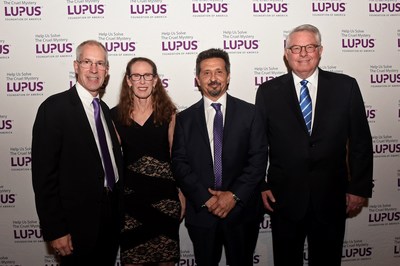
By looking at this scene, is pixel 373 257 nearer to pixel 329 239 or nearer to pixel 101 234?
pixel 329 239

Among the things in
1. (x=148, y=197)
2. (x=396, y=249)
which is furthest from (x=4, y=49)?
(x=396, y=249)

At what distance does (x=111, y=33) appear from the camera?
10.0 feet

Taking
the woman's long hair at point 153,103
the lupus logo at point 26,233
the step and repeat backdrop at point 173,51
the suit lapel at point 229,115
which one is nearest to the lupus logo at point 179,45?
the step and repeat backdrop at point 173,51

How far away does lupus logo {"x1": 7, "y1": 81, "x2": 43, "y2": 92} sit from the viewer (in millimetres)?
3061

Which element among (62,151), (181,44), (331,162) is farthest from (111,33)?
(331,162)

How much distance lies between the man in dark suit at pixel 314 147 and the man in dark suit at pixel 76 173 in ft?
3.80

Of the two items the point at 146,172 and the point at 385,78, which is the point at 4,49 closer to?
the point at 146,172

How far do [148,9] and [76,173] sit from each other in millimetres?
1683

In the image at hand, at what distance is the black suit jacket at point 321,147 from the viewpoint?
232 cm

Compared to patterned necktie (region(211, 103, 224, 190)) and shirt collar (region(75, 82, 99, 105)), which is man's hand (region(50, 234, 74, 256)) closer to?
shirt collar (region(75, 82, 99, 105))

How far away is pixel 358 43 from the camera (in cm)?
319

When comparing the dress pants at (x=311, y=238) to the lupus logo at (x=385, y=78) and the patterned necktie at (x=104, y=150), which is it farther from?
the lupus logo at (x=385, y=78)

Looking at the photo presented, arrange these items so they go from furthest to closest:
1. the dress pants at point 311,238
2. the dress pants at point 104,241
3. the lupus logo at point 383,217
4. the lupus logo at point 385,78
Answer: the lupus logo at point 383,217, the lupus logo at point 385,78, the dress pants at point 311,238, the dress pants at point 104,241

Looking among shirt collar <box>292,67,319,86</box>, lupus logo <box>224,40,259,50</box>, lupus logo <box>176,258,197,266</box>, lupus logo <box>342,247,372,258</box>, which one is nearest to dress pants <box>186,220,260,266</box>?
lupus logo <box>176,258,197,266</box>
